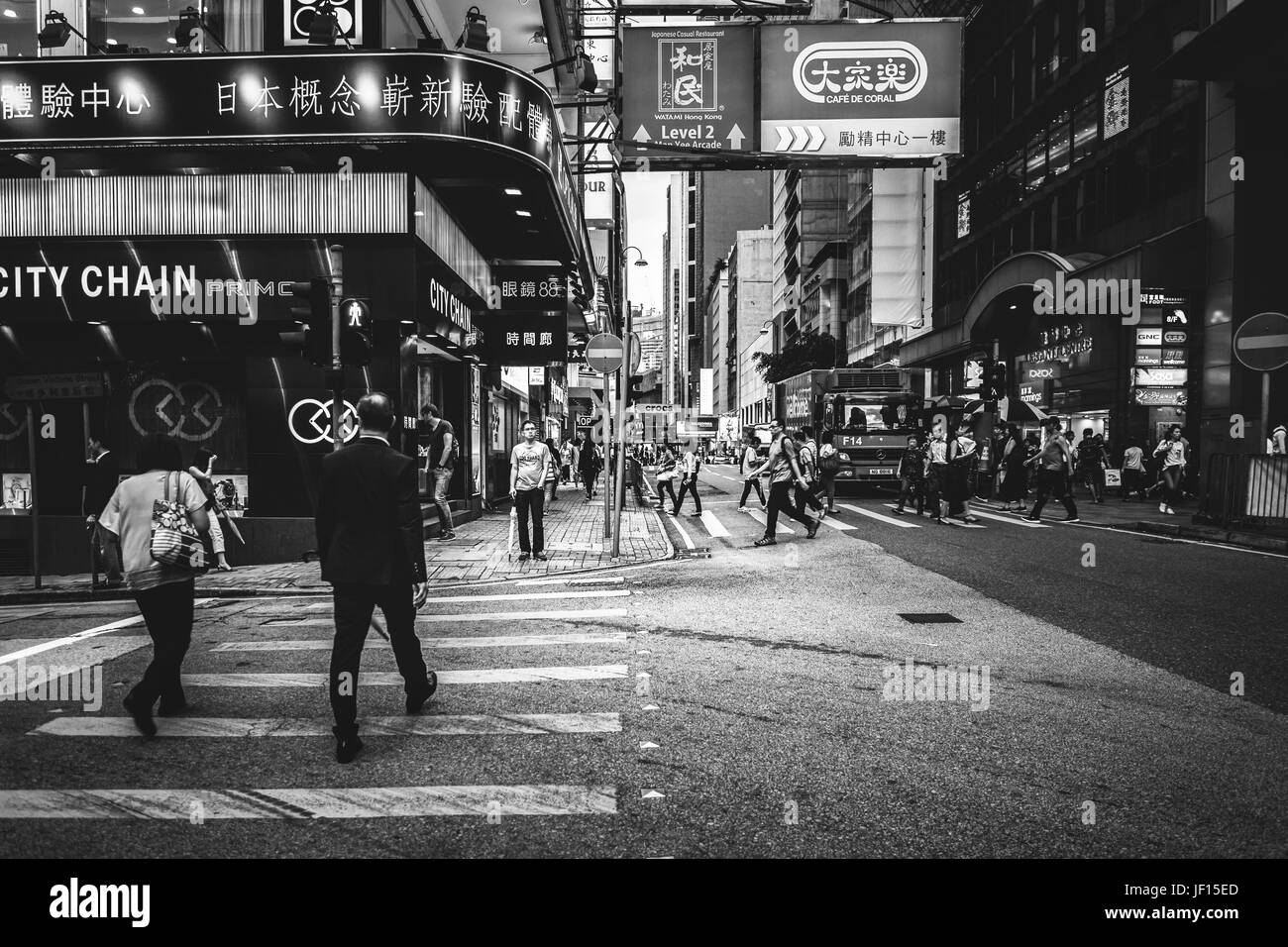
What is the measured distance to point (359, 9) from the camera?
14172mm

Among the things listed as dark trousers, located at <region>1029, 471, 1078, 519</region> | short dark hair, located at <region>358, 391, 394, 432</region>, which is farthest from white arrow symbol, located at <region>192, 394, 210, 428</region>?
dark trousers, located at <region>1029, 471, 1078, 519</region>

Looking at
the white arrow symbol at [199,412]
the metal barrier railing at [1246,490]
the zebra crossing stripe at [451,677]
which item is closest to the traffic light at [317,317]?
the zebra crossing stripe at [451,677]

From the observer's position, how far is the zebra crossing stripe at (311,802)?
388 cm

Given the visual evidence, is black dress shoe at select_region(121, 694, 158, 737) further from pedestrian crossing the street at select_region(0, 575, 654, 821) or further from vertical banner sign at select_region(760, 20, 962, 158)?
vertical banner sign at select_region(760, 20, 962, 158)

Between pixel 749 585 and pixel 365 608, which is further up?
pixel 365 608

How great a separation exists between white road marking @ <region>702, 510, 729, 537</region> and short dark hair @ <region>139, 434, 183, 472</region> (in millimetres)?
11866

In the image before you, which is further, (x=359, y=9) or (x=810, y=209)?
(x=810, y=209)

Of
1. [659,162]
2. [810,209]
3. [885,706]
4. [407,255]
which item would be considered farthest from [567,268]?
[810,209]

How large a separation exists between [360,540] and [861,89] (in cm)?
1393

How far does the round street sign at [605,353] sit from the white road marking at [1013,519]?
8.19 meters

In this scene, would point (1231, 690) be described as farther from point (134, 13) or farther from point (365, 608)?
point (134, 13)
